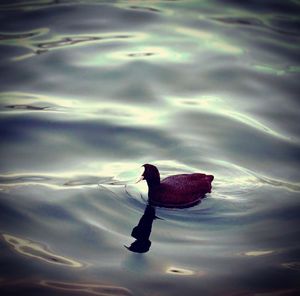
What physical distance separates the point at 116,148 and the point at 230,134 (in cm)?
196

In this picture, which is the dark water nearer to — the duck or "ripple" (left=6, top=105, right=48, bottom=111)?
"ripple" (left=6, top=105, right=48, bottom=111)

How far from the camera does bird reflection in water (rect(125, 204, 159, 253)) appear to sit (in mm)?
7711

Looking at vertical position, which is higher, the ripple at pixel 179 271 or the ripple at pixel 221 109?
the ripple at pixel 221 109

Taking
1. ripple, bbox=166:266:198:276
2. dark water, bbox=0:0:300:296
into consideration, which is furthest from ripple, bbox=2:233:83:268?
ripple, bbox=166:266:198:276

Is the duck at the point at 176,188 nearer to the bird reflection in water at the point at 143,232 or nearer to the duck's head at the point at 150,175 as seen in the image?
the duck's head at the point at 150,175

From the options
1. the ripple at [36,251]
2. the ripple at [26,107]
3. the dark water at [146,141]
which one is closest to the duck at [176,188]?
the dark water at [146,141]

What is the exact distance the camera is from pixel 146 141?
10.3 m

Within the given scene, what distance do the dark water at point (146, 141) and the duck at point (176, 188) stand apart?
5.8 inches

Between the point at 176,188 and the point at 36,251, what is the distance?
2052 mm

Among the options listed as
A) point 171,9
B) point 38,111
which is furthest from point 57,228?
point 171,9

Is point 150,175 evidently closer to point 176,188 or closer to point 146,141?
point 176,188

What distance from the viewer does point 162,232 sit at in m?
Result: 8.05

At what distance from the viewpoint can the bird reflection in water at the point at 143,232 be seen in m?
7.71

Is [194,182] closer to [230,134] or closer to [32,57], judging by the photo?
[230,134]
